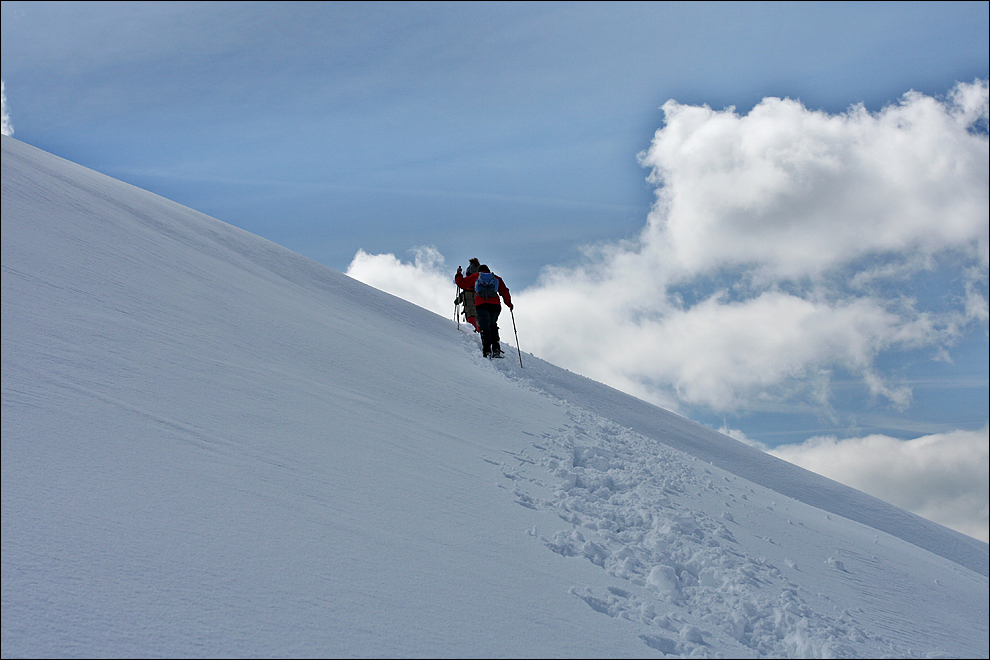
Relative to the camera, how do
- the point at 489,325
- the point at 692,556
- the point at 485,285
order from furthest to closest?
the point at 489,325 → the point at 485,285 → the point at 692,556

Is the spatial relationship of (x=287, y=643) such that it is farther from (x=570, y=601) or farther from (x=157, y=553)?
(x=570, y=601)

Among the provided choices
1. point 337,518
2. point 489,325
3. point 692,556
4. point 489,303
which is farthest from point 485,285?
point 337,518

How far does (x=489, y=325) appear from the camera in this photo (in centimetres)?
1316

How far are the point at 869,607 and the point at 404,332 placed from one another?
973 cm

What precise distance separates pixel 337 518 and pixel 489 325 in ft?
30.5

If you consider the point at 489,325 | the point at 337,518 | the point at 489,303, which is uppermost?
the point at 489,303

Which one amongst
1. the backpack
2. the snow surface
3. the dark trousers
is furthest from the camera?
the dark trousers

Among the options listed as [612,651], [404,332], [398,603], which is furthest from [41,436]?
[404,332]

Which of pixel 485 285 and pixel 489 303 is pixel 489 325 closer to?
pixel 489 303

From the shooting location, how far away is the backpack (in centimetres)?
1290

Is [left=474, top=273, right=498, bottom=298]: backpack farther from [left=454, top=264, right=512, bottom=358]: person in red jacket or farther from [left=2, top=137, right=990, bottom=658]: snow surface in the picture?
[left=2, top=137, right=990, bottom=658]: snow surface

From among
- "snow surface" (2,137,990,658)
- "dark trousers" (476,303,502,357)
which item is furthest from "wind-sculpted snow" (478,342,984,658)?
"dark trousers" (476,303,502,357)

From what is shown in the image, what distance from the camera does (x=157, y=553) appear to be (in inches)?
127

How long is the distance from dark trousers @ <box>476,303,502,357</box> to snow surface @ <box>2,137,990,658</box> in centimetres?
417
